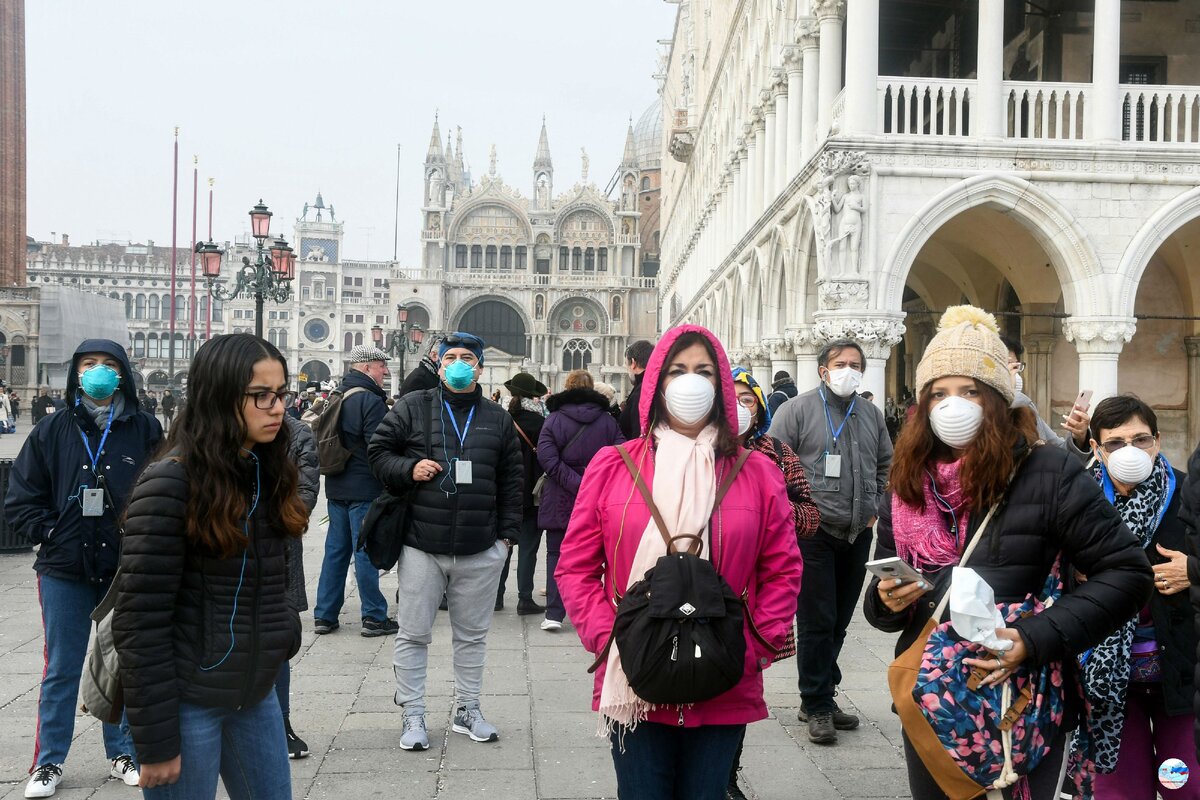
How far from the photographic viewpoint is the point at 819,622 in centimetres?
500

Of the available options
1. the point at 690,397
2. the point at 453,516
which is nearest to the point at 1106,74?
the point at 453,516

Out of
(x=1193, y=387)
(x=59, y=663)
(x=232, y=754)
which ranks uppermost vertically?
(x=1193, y=387)

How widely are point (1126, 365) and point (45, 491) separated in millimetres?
14981

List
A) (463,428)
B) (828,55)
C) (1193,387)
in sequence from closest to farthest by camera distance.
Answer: (463,428), (828,55), (1193,387)

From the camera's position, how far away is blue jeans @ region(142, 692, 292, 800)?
106 inches

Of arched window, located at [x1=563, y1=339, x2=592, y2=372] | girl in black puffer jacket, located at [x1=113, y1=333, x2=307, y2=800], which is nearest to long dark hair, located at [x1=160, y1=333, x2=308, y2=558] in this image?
girl in black puffer jacket, located at [x1=113, y1=333, x2=307, y2=800]

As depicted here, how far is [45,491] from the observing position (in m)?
4.33

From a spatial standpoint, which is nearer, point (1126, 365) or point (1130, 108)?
point (1130, 108)

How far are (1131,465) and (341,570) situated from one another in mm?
5111

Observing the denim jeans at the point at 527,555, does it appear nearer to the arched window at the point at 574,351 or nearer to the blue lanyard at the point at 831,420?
the blue lanyard at the point at 831,420

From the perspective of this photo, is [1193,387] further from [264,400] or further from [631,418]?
[264,400]

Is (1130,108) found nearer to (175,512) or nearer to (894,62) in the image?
(894,62)

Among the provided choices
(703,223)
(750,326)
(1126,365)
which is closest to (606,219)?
(703,223)

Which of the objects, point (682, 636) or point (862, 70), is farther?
point (862, 70)
